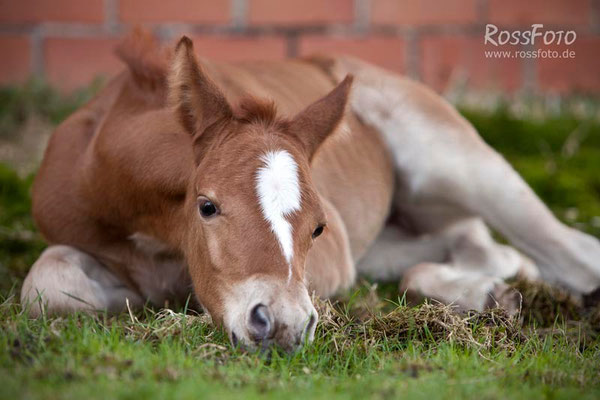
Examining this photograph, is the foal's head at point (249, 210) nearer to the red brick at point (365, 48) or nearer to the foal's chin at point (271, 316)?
the foal's chin at point (271, 316)

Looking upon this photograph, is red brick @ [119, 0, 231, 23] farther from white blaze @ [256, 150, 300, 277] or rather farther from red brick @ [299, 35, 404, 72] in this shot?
white blaze @ [256, 150, 300, 277]

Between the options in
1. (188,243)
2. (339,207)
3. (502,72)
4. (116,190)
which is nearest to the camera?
(188,243)

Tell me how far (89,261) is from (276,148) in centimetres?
112

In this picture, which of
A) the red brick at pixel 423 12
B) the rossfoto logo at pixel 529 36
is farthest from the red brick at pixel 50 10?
the rossfoto logo at pixel 529 36

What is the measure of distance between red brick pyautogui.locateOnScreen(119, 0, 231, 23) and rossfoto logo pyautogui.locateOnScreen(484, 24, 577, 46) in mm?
2175

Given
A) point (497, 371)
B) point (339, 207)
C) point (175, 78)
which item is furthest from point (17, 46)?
point (497, 371)

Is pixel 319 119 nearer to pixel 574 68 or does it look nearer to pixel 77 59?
pixel 77 59

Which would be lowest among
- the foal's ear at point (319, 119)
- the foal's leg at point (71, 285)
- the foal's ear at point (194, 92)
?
the foal's leg at point (71, 285)

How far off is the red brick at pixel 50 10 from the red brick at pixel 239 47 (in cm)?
83

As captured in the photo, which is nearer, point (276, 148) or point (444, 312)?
point (276, 148)

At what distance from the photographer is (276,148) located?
2.71 m

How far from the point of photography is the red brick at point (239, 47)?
262 inches

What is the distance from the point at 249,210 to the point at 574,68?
17.8ft

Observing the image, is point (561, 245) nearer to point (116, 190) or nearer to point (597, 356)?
point (597, 356)
